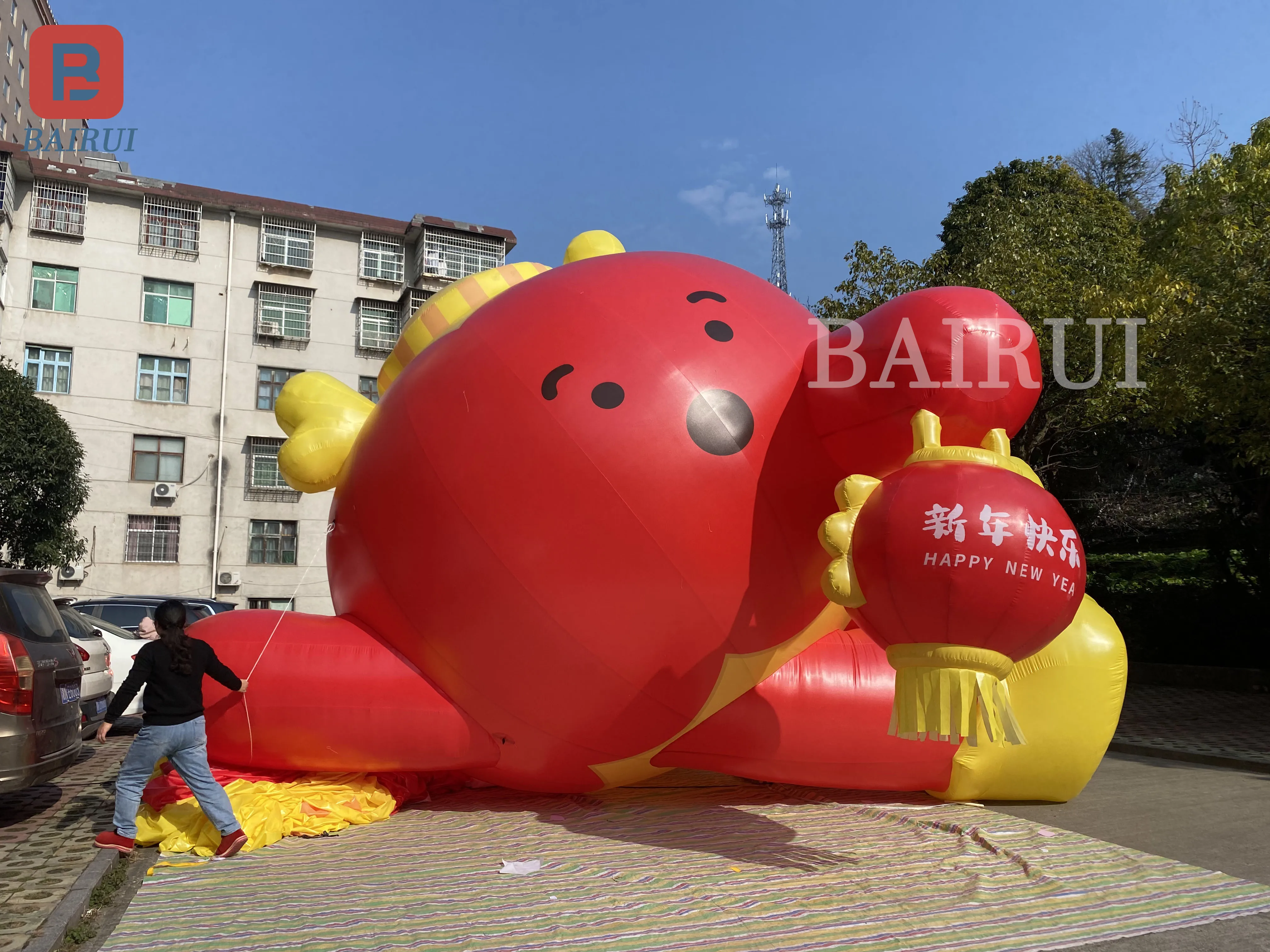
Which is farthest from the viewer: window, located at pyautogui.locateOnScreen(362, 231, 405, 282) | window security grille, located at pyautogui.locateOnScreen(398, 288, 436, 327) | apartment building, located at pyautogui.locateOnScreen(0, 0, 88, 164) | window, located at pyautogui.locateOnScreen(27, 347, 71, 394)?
apartment building, located at pyautogui.locateOnScreen(0, 0, 88, 164)

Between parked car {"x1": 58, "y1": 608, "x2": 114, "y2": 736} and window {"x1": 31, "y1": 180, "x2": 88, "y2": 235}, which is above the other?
window {"x1": 31, "y1": 180, "x2": 88, "y2": 235}

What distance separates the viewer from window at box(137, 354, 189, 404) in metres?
28.9

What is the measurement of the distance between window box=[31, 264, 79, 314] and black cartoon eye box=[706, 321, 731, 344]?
28.6 meters

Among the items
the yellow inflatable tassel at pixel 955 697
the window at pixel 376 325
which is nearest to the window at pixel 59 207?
the window at pixel 376 325

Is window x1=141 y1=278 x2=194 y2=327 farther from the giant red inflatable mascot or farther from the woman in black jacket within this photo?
the woman in black jacket

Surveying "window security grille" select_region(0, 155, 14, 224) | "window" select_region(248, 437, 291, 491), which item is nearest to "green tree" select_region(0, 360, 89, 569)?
"window" select_region(248, 437, 291, 491)

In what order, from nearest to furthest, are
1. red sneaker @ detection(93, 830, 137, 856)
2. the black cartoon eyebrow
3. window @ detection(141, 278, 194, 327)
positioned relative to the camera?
red sneaker @ detection(93, 830, 137, 856) < the black cartoon eyebrow < window @ detection(141, 278, 194, 327)

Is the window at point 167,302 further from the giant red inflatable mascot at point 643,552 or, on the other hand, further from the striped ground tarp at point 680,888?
the striped ground tarp at point 680,888

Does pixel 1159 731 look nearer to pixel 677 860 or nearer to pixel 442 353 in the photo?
pixel 677 860

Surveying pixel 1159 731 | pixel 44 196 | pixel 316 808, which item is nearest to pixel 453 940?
pixel 316 808

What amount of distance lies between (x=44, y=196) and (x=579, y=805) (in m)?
29.8

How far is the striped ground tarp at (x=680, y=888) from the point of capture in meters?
4.30

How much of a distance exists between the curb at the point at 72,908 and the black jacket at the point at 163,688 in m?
0.77

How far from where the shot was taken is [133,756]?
219 inches
